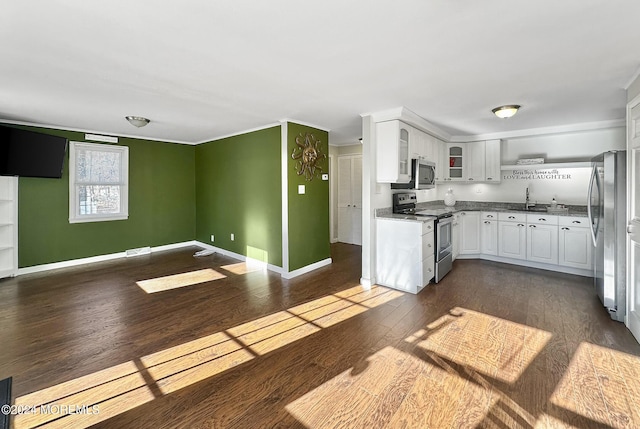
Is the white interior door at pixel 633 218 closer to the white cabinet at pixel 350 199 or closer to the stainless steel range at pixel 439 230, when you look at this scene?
the stainless steel range at pixel 439 230

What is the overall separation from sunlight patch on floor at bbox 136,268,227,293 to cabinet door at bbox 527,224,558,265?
16.1 ft

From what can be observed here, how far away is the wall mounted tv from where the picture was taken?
163 inches

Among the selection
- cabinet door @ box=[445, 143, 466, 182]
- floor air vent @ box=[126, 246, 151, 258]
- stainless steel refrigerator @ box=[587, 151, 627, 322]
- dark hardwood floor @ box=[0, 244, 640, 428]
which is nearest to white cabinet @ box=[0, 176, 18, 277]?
dark hardwood floor @ box=[0, 244, 640, 428]

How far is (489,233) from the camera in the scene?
522 centimetres

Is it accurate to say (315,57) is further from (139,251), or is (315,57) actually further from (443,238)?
(139,251)

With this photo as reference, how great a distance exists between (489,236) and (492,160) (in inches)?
54.9

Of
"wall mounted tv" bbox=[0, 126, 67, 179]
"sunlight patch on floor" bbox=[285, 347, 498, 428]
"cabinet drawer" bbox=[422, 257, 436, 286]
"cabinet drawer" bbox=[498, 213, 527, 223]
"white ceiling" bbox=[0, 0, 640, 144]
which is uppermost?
"white ceiling" bbox=[0, 0, 640, 144]

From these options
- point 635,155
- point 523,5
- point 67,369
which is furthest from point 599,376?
point 67,369

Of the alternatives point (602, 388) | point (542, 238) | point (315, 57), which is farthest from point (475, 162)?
point (315, 57)

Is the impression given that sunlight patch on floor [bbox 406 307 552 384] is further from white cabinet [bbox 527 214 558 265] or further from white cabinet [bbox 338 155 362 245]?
white cabinet [bbox 338 155 362 245]

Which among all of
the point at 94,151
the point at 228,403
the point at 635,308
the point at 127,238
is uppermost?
the point at 94,151

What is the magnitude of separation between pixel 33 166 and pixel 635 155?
7.36 m

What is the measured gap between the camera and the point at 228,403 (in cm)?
188

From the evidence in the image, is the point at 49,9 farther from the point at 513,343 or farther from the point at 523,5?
the point at 513,343
